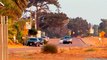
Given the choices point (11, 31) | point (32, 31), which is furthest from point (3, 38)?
point (32, 31)

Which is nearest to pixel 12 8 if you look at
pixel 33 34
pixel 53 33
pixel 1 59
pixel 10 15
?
pixel 10 15

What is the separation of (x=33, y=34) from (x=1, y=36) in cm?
7986

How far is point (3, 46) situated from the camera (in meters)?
14.4

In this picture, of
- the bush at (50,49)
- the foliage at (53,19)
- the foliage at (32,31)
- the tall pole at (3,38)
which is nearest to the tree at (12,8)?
the bush at (50,49)

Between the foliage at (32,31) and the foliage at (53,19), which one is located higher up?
the foliage at (53,19)

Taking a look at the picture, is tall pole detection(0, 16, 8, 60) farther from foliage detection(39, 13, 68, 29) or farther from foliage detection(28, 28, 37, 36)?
foliage detection(39, 13, 68, 29)

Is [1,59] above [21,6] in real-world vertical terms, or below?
below

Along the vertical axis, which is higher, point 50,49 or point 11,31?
point 11,31

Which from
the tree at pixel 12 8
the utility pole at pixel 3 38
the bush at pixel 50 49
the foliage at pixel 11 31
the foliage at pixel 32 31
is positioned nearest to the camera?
the utility pole at pixel 3 38

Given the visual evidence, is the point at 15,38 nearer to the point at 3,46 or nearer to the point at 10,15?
the point at 10,15

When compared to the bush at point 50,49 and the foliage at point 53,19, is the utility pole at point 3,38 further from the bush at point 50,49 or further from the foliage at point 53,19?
the foliage at point 53,19

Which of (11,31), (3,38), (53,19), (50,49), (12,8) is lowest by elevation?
(50,49)

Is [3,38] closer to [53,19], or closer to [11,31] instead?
[11,31]

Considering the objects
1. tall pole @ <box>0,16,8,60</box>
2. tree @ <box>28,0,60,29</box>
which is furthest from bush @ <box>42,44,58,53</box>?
tree @ <box>28,0,60,29</box>
